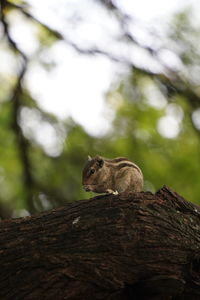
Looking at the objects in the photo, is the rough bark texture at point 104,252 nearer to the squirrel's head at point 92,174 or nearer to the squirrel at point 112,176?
the squirrel at point 112,176

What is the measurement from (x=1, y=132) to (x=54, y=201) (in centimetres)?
167

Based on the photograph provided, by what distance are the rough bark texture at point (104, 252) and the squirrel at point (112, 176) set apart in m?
1.19

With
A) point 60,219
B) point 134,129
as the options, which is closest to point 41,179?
point 134,129

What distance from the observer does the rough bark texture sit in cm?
489

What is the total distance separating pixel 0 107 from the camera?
10.8 metres

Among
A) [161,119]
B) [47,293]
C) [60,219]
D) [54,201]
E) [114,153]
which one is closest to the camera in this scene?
[47,293]

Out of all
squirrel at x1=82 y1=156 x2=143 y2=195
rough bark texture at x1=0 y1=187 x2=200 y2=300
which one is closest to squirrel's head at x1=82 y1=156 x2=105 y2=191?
squirrel at x1=82 y1=156 x2=143 y2=195

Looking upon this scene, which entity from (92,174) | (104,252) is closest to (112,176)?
(92,174)

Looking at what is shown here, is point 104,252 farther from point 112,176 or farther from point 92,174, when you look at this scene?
point 92,174

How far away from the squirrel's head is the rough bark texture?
4.87ft

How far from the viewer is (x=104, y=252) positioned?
5.02 m

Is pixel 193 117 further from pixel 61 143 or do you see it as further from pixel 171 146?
pixel 61 143

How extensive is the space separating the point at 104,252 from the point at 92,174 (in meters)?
2.05

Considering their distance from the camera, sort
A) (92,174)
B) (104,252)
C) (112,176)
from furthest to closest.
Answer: (92,174) → (112,176) → (104,252)
